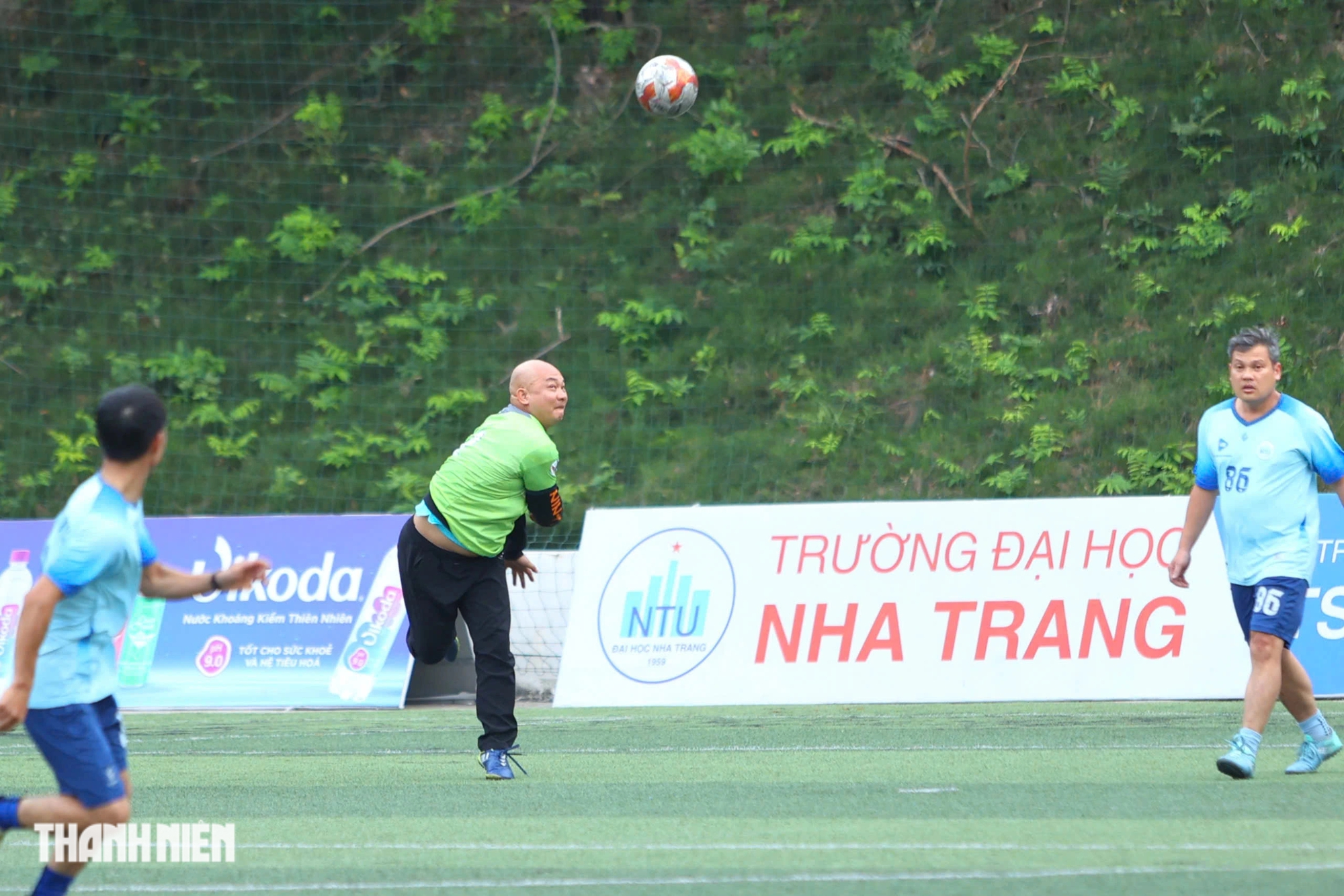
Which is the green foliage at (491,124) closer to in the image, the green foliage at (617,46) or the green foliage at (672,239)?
the green foliage at (672,239)

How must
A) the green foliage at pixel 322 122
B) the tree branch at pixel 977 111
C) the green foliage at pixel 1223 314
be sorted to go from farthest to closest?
1. the green foliage at pixel 322 122
2. the tree branch at pixel 977 111
3. the green foliage at pixel 1223 314

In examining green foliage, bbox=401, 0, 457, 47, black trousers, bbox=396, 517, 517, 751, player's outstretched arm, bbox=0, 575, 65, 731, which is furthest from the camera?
green foliage, bbox=401, 0, 457, 47

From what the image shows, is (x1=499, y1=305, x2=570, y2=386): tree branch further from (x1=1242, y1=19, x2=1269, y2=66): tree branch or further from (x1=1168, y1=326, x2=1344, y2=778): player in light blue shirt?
(x1=1168, y1=326, x2=1344, y2=778): player in light blue shirt

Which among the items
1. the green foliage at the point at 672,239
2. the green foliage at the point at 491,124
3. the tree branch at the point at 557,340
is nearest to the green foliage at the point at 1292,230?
the green foliage at the point at 672,239

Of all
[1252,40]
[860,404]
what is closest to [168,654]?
[860,404]

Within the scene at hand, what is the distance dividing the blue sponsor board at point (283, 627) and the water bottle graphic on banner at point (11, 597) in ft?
0.63

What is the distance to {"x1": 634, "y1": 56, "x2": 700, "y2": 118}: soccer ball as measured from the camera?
13945mm

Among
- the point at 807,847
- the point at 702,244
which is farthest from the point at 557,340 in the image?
the point at 807,847

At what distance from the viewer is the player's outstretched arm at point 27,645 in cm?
397

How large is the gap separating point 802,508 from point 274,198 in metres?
10.5

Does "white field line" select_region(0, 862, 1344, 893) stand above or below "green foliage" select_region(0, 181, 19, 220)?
below

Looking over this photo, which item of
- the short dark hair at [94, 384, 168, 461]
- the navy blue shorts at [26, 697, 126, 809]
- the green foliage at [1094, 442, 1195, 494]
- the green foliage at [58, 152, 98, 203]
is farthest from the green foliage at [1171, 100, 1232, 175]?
the navy blue shorts at [26, 697, 126, 809]

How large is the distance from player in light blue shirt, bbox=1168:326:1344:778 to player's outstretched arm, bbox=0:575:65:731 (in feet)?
15.9

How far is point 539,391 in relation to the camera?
25.2ft
